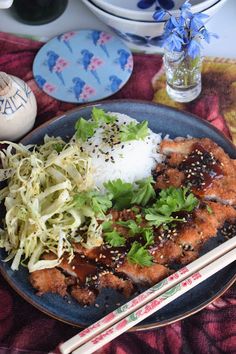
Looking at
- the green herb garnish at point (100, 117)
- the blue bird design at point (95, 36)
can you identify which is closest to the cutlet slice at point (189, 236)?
the green herb garnish at point (100, 117)

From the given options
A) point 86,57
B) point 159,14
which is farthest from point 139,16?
point 86,57

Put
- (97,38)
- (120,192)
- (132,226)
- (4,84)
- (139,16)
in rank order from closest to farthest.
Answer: (132,226)
(120,192)
(4,84)
(139,16)
(97,38)

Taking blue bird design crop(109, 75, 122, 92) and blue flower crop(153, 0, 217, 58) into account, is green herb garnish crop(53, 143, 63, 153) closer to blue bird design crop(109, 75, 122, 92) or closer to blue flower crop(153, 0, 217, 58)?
blue bird design crop(109, 75, 122, 92)

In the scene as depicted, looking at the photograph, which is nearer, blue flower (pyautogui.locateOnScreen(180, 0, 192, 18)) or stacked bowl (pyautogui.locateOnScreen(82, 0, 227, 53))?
blue flower (pyautogui.locateOnScreen(180, 0, 192, 18))

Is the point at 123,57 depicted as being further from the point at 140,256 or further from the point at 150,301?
the point at 150,301

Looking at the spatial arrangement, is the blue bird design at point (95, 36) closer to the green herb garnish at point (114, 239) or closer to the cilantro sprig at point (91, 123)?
the cilantro sprig at point (91, 123)

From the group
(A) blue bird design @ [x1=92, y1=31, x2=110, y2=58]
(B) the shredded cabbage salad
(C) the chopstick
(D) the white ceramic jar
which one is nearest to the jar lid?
(D) the white ceramic jar
